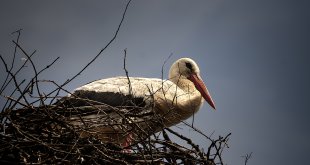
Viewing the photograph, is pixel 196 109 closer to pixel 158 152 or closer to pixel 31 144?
pixel 158 152

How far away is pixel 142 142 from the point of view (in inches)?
114

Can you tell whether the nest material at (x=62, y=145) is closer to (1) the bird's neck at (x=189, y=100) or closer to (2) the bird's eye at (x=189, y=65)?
(1) the bird's neck at (x=189, y=100)

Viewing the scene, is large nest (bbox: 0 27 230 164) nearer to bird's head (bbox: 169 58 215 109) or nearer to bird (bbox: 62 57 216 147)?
bird (bbox: 62 57 216 147)

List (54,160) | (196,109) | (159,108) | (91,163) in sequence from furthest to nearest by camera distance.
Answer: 1. (196,109)
2. (159,108)
3. (91,163)
4. (54,160)

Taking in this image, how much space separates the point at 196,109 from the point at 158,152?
1.93 meters

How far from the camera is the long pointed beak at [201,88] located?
502cm

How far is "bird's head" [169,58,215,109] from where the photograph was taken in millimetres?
5227

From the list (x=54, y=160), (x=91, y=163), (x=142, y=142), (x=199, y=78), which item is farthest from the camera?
(x=199, y=78)

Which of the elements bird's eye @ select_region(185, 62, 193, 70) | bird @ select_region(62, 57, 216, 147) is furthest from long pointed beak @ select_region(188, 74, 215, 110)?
bird's eye @ select_region(185, 62, 193, 70)

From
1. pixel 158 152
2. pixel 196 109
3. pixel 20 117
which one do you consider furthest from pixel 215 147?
pixel 196 109

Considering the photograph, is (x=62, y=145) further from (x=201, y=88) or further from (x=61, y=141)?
(x=201, y=88)

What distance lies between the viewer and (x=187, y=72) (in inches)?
212

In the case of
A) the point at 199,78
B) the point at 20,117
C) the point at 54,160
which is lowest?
the point at 54,160

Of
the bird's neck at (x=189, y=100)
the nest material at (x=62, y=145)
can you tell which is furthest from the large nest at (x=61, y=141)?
the bird's neck at (x=189, y=100)
